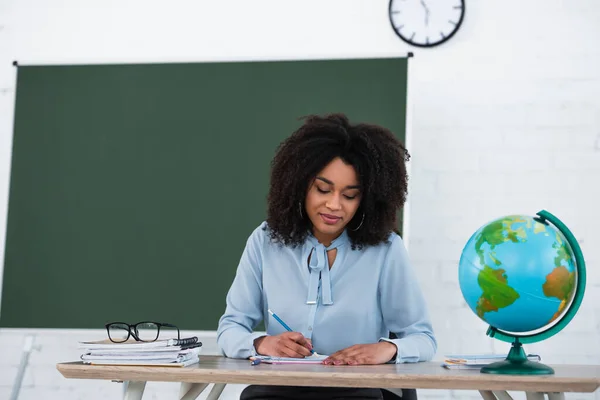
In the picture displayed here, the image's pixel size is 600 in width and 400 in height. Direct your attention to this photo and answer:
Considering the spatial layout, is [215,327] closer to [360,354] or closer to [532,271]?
[360,354]

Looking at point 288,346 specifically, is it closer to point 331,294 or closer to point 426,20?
point 331,294

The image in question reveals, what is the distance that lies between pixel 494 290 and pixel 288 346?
1.54ft

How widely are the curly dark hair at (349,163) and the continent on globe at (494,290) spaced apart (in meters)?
0.49

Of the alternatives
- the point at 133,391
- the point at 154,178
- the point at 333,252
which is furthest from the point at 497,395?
the point at 154,178

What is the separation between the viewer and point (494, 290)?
1411 mm

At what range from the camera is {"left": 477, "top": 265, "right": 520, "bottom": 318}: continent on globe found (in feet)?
4.58

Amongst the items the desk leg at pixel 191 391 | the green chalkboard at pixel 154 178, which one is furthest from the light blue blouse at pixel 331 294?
the green chalkboard at pixel 154 178

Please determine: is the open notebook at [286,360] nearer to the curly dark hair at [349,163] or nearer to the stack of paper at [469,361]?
the stack of paper at [469,361]

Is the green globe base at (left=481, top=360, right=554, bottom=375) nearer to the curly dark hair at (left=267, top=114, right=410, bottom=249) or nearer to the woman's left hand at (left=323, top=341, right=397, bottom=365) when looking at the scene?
the woman's left hand at (left=323, top=341, right=397, bottom=365)

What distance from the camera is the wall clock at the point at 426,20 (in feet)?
10.6

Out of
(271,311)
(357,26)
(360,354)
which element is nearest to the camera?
(360,354)

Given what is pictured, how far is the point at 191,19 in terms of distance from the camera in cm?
347

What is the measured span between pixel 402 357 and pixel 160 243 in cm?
172

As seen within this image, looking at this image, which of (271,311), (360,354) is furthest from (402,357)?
(271,311)
